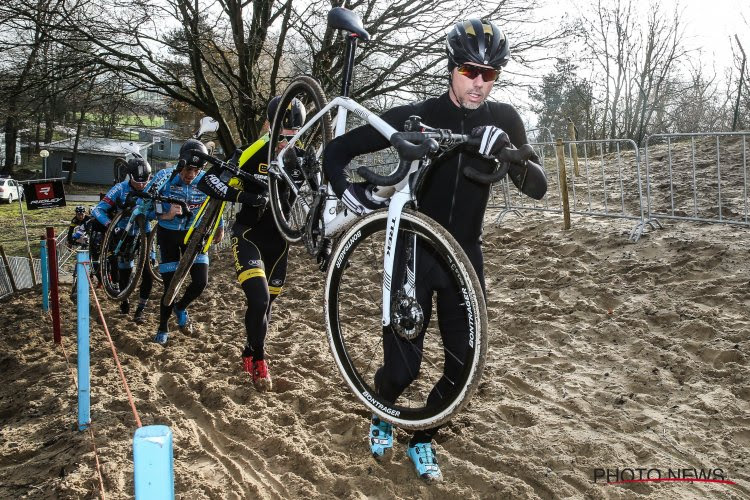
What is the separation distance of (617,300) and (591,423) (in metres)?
2.51

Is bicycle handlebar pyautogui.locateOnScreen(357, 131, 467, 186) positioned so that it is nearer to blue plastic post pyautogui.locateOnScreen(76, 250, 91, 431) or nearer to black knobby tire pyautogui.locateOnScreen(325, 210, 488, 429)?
black knobby tire pyautogui.locateOnScreen(325, 210, 488, 429)

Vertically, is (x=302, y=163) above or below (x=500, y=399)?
above

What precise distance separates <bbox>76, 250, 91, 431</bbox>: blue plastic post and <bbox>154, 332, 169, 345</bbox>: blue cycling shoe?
7.62 feet

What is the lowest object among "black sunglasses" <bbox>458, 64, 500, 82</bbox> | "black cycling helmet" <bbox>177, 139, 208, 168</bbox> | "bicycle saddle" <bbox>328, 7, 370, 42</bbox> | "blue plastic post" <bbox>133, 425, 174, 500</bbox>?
"blue plastic post" <bbox>133, 425, 174, 500</bbox>

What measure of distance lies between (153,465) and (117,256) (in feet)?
23.7

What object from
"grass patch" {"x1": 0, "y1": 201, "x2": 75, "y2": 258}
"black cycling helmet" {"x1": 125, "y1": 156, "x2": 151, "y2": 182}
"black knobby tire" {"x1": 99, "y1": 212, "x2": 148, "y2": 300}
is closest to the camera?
"black knobby tire" {"x1": 99, "y1": 212, "x2": 148, "y2": 300}

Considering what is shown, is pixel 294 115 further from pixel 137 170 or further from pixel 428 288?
pixel 137 170

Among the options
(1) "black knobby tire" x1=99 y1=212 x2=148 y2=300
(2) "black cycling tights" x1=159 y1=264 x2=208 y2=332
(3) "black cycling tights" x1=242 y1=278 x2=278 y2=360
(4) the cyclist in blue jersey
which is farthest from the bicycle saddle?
(1) "black knobby tire" x1=99 y1=212 x2=148 y2=300

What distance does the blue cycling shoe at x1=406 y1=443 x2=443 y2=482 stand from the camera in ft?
10.6

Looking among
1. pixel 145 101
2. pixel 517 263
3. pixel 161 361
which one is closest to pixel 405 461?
pixel 161 361

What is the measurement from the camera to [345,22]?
342 cm

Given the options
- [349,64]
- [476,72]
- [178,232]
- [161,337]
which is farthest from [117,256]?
[476,72]

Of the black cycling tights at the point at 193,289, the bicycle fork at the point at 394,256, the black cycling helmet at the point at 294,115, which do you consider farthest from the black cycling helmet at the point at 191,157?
the bicycle fork at the point at 394,256

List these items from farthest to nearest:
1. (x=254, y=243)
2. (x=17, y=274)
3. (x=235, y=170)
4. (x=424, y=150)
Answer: (x=17, y=274) → (x=254, y=243) → (x=235, y=170) → (x=424, y=150)
